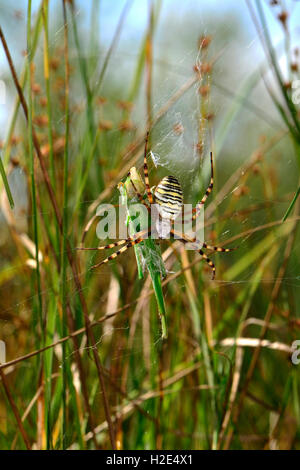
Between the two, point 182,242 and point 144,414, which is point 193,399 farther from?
point 182,242

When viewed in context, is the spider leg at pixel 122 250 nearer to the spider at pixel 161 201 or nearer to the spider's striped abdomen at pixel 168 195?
the spider at pixel 161 201

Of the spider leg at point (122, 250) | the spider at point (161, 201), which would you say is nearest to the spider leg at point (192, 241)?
the spider at point (161, 201)

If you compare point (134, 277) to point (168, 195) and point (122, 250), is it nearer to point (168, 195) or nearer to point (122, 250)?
point (122, 250)

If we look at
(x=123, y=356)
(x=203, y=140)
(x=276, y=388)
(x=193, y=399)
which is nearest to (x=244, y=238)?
(x=203, y=140)

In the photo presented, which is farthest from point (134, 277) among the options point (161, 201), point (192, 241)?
point (161, 201)

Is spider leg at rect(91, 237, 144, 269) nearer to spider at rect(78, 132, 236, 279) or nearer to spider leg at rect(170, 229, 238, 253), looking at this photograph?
spider at rect(78, 132, 236, 279)

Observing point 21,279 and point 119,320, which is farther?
point 21,279

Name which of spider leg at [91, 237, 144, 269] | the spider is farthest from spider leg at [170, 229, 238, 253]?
spider leg at [91, 237, 144, 269]
